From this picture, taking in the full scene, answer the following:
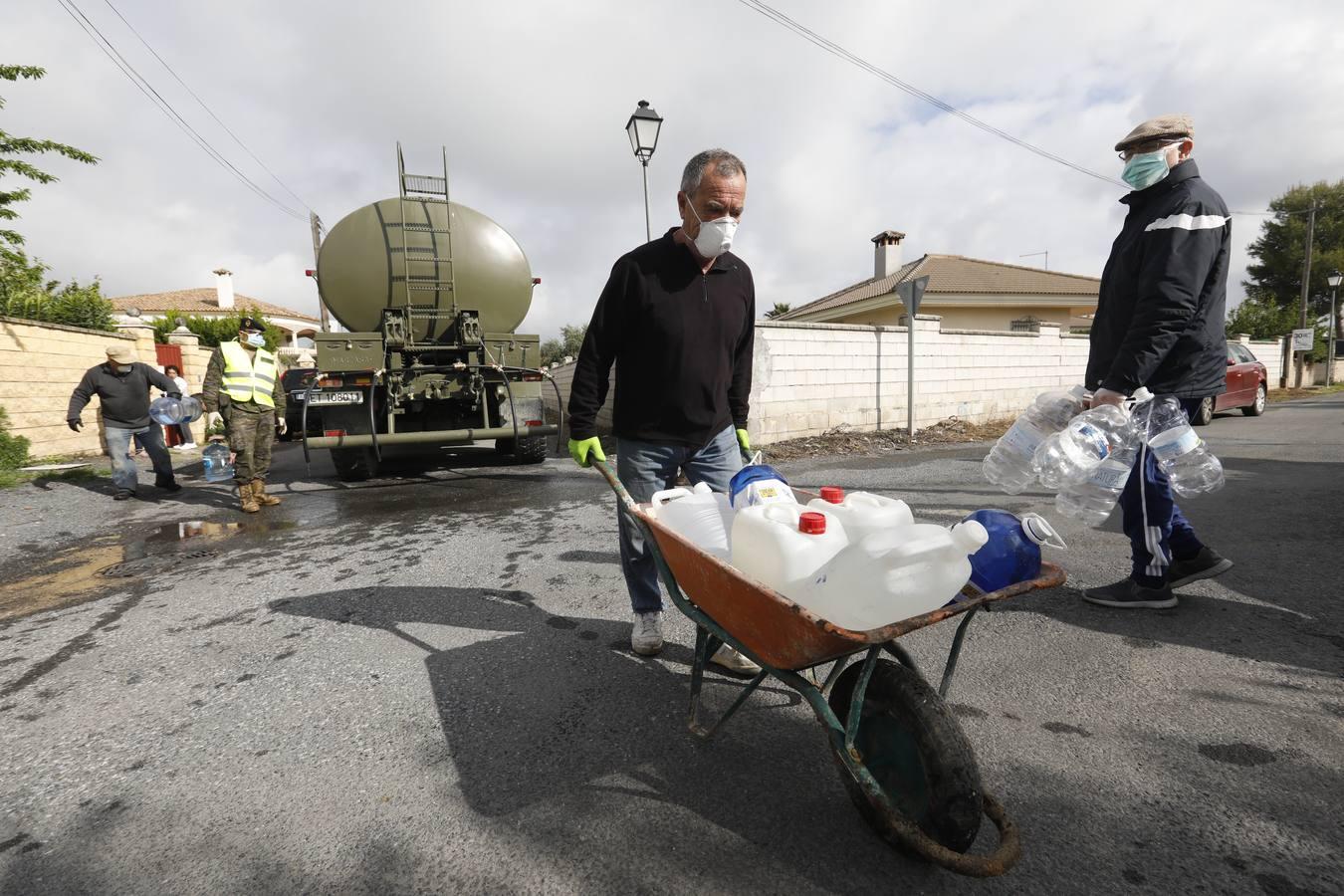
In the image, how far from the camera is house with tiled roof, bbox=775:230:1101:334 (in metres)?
17.9

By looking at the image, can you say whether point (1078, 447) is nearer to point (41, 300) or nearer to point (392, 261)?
point (392, 261)

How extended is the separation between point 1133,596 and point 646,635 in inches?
88.8

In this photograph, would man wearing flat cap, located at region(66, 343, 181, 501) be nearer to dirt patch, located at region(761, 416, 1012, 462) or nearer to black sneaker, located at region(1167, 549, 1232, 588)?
dirt patch, located at region(761, 416, 1012, 462)

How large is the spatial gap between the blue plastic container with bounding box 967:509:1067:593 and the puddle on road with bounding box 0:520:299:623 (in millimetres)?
4567

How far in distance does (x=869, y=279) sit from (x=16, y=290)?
75.1 ft

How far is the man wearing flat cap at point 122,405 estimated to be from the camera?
242 inches

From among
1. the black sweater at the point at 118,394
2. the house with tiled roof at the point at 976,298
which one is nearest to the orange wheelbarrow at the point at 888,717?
the black sweater at the point at 118,394

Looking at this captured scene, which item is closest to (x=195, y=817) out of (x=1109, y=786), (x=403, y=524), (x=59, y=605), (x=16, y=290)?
(x=1109, y=786)

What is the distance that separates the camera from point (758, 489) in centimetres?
180

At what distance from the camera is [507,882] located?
1462 millimetres

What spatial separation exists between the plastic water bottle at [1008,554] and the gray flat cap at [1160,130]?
213 centimetres

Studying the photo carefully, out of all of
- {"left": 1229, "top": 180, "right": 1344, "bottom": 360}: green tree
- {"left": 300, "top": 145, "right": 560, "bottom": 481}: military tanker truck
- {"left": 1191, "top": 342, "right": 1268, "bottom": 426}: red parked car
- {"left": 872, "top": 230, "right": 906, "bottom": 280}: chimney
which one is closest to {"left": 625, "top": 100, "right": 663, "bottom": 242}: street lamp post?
{"left": 300, "top": 145, "right": 560, "bottom": 481}: military tanker truck

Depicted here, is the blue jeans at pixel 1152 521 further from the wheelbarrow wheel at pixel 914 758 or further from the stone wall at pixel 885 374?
the stone wall at pixel 885 374

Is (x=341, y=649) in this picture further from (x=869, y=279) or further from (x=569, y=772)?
(x=869, y=279)
